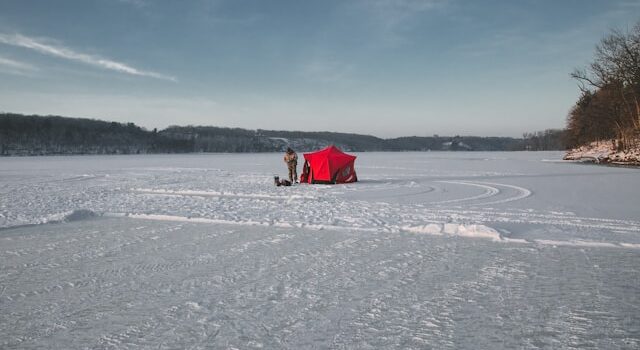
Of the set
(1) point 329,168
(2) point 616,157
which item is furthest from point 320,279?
(2) point 616,157

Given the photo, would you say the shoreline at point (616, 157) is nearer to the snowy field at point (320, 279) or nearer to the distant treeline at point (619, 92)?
the distant treeline at point (619, 92)

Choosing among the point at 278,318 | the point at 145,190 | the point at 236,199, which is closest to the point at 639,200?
the point at 236,199

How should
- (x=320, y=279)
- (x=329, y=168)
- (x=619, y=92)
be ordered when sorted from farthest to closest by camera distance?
(x=619, y=92) → (x=329, y=168) → (x=320, y=279)

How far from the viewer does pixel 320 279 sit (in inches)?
178

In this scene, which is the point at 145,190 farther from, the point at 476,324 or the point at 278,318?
the point at 476,324

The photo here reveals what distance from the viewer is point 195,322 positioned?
3334mm

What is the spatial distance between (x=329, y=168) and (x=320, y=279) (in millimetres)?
12464

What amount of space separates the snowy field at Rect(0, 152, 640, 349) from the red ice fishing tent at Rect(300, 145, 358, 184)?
7.32 m

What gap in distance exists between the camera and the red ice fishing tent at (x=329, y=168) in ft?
55.6

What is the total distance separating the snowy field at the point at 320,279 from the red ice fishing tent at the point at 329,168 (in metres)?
7.32

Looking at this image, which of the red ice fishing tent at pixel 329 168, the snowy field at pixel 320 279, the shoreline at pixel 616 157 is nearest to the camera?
the snowy field at pixel 320 279

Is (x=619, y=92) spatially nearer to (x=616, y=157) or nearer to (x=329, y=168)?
(x=616, y=157)

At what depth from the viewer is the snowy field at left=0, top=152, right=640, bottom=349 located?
10.3ft

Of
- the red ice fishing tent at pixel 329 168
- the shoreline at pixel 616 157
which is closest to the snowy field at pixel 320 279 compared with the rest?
the red ice fishing tent at pixel 329 168
